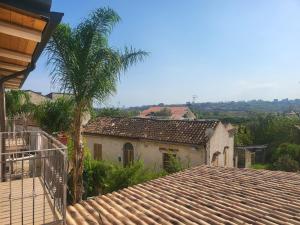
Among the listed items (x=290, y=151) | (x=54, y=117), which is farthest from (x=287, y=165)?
(x=54, y=117)

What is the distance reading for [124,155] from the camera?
77.3 feet

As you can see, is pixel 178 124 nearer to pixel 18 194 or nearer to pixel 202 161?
pixel 202 161

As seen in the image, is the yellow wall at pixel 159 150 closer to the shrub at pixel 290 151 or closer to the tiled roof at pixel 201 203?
the tiled roof at pixel 201 203

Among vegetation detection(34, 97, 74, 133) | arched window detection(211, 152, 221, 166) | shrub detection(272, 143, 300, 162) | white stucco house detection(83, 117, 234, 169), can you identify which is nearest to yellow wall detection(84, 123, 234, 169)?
white stucco house detection(83, 117, 234, 169)

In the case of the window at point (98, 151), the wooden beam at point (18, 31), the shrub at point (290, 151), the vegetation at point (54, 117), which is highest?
the wooden beam at point (18, 31)

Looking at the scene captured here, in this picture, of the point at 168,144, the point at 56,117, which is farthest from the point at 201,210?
the point at 56,117

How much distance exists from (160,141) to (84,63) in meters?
10.8

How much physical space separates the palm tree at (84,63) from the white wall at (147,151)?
9.08 metres

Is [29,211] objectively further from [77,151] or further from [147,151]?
[147,151]

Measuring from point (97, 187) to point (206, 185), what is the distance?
9.60 m

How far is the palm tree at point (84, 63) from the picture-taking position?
11672mm

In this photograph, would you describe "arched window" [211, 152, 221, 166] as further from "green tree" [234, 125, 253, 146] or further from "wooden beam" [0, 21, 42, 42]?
"green tree" [234, 125, 253, 146]

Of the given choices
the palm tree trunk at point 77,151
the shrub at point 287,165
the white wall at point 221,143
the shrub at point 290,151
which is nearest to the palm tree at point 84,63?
the palm tree trunk at point 77,151

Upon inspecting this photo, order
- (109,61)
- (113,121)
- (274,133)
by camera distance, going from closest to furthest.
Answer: (109,61) < (113,121) < (274,133)
